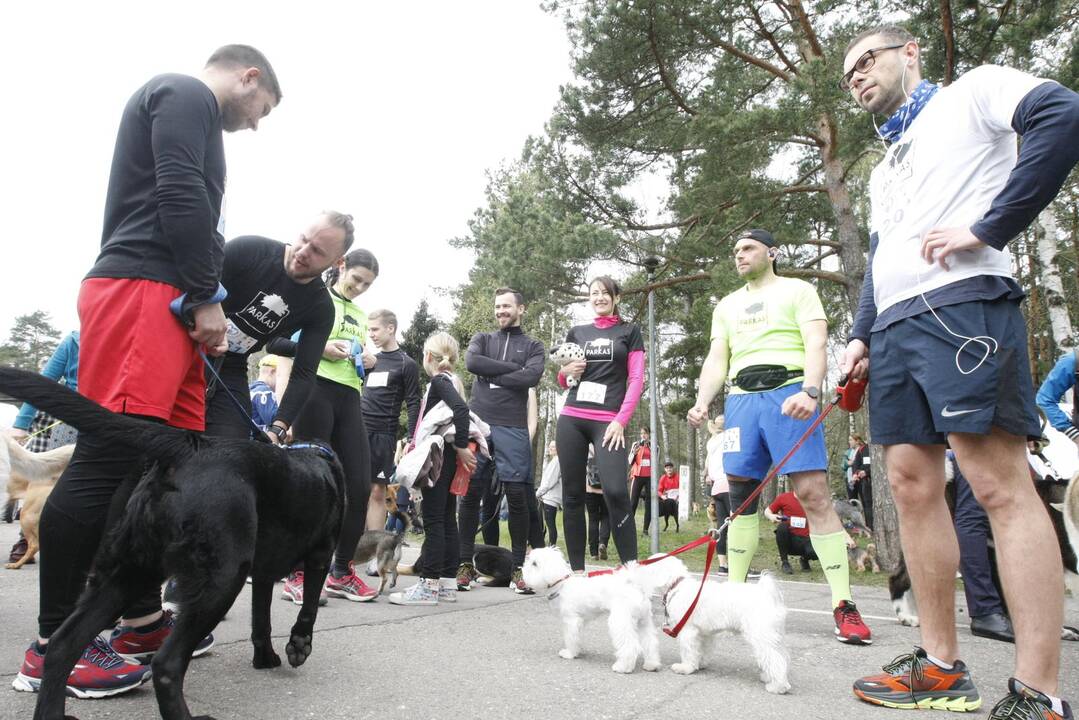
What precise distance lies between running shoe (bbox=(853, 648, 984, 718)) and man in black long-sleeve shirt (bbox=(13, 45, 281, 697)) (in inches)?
98.0

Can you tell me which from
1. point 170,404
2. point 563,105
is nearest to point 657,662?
point 170,404

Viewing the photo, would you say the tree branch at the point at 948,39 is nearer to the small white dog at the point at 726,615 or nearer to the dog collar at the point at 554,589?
the small white dog at the point at 726,615

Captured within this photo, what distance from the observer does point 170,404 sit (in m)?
2.38

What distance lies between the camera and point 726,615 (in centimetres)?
287

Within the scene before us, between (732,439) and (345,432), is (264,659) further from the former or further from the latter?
(732,439)

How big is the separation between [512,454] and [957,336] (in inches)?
151

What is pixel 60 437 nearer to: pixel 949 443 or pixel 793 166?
pixel 949 443

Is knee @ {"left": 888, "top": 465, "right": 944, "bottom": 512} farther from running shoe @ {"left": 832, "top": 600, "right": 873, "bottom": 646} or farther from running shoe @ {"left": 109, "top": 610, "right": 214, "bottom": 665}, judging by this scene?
running shoe @ {"left": 109, "top": 610, "right": 214, "bottom": 665}

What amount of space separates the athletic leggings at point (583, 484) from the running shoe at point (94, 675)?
265 centimetres

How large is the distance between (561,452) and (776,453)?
135 centimetres

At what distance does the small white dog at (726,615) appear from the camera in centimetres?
271

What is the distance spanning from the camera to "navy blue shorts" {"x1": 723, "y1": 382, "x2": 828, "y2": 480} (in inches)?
153

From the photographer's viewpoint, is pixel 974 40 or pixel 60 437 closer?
pixel 60 437

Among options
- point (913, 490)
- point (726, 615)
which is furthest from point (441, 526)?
point (913, 490)
